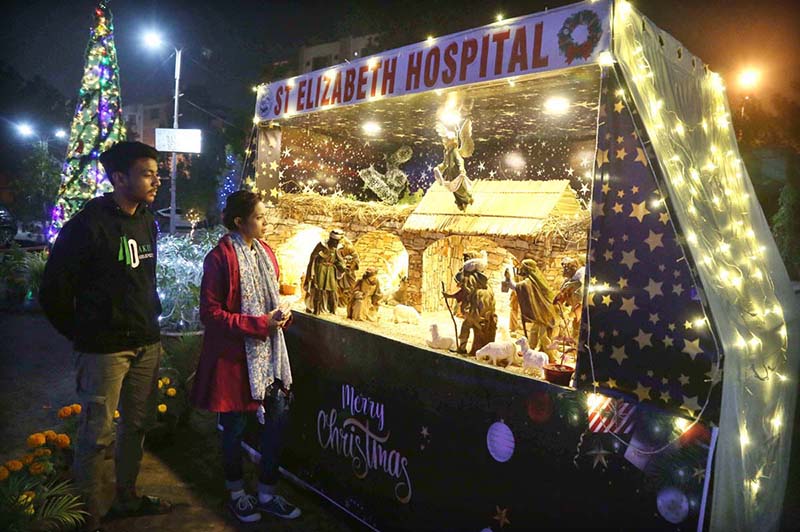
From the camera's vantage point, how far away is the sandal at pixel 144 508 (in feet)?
13.4

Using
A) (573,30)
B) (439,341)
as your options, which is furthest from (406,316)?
(573,30)

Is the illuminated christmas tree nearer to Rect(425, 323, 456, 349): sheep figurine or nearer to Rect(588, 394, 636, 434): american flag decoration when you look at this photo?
Rect(425, 323, 456, 349): sheep figurine

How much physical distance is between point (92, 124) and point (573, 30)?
14346 mm

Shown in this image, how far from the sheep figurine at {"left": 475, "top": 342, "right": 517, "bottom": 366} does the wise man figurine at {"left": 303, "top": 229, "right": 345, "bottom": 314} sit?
6.42 ft

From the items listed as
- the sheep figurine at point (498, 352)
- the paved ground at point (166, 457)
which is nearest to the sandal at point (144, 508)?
the paved ground at point (166, 457)

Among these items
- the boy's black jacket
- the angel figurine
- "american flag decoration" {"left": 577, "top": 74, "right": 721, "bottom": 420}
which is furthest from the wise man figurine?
"american flag decoration" {"left": 577, "top": 74, "right": 721, "bottom": 420}

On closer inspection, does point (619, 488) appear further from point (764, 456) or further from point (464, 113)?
point (464, 113)

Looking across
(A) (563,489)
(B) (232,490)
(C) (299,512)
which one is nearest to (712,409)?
(A) (563,489)

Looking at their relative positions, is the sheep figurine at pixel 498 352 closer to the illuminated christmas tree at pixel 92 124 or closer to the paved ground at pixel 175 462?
the paved ground at pixel 175 462

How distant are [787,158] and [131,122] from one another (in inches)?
2227

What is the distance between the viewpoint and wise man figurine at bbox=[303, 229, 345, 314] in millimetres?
4973

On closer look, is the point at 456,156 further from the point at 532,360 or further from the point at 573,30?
the point at 532,360

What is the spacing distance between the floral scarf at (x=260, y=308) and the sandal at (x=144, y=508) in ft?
4.37

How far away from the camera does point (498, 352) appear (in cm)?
341
